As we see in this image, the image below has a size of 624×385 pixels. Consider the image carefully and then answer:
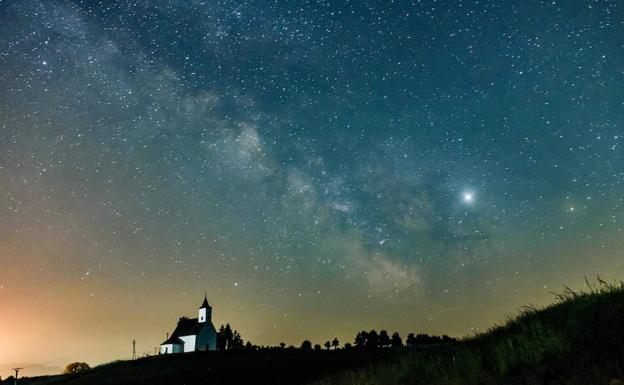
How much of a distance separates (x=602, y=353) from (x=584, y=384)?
47.0 inches

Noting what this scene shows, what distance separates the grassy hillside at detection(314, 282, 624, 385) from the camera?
661cm

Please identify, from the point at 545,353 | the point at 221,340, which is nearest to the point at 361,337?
the point at 221,340

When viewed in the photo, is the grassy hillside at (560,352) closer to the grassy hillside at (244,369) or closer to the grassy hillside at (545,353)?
the grassy hillside at (545,353)

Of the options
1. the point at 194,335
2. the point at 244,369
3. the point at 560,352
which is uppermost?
the point at 194,335

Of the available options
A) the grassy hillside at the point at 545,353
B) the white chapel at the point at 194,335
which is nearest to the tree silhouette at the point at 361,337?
the white chapel at the point at 194,335

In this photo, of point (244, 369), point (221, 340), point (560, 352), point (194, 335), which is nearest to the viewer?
point (560, 352)

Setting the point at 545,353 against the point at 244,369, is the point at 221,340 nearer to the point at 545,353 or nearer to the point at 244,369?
the point at 244,369

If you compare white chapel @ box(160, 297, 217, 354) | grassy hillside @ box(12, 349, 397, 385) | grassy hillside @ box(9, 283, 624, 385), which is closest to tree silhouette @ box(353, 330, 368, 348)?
white chapel @ box(160, 297, 217, 354)

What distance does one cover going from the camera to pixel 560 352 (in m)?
7.42

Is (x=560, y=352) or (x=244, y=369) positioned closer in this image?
(x=560, y=352)

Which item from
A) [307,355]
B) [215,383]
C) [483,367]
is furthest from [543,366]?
[307,355]

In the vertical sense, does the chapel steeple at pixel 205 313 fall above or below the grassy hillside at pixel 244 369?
above

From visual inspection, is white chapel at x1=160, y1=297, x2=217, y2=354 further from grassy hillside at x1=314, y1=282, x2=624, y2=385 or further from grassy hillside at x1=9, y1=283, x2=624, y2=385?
grassy hillside at x1=314, y1=282, x2=624, y2=385

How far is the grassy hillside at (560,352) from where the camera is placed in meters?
6.61
